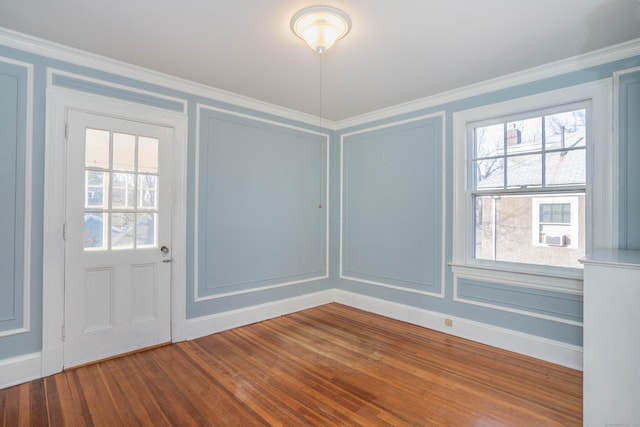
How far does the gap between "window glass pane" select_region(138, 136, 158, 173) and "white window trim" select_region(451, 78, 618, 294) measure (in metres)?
3.12

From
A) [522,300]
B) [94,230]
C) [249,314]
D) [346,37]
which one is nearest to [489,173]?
[522,300]

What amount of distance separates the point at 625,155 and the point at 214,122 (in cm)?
376

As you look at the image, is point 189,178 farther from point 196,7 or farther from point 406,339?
point 406,339

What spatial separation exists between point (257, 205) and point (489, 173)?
262 centimetres

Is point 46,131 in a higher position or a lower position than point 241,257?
higher

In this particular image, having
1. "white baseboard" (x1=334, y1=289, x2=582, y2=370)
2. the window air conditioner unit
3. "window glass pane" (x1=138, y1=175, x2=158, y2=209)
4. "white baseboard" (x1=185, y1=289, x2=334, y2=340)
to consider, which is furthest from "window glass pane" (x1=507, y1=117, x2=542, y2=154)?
"window glass pane" (x1=138, y1=175, x2=158, y2=209)

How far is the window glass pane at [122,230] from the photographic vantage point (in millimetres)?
2926

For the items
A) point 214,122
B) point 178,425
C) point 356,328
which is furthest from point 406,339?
point 214,122

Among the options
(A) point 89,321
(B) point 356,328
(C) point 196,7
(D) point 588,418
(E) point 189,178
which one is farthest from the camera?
(B) point 356,328

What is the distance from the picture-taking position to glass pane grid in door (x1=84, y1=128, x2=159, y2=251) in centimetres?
282

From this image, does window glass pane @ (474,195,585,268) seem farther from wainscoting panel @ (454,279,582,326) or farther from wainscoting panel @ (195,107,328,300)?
wainscoting panel @ (195,107,328,300)

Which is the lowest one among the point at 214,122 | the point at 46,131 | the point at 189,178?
the point at 189,178

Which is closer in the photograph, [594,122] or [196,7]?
[196,7]

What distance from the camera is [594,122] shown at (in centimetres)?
270
